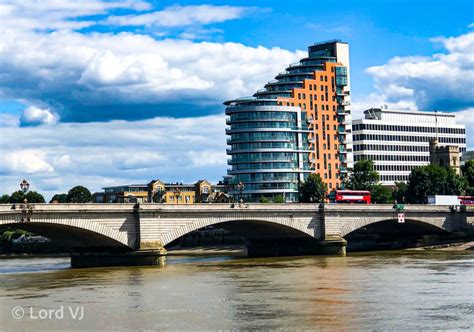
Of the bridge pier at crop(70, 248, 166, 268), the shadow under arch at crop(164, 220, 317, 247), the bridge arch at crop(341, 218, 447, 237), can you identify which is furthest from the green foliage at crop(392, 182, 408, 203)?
the bridge pier at crop(70, 248, 166, 268)

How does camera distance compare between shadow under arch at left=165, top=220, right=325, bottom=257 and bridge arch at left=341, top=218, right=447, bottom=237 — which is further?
bridge arch at left=341, top=218, right=447, bottom=237

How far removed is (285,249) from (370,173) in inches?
2970

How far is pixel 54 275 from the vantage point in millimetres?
85062

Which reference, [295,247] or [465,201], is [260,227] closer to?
[295,247]

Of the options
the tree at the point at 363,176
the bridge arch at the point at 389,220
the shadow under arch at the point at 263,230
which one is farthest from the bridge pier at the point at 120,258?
the tree at the point at 363,176

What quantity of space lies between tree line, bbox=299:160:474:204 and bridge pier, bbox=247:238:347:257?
192 ft

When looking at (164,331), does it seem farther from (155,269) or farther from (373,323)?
(155,269)

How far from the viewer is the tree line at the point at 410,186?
176 metres

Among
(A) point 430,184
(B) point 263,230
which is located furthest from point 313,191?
(B) point 263,230

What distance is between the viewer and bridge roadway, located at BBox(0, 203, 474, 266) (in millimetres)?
89125

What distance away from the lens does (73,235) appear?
316 feet

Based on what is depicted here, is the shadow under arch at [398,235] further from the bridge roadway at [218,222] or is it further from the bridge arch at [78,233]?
the bridge arch at [78,233]

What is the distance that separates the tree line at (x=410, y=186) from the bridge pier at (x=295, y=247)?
58665 mm

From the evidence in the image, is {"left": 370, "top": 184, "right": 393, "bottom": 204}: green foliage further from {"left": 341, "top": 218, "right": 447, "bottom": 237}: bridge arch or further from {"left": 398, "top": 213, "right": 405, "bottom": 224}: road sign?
{"left": 398, "top": 213, "right": 405, "bottom": 224}: road sign
